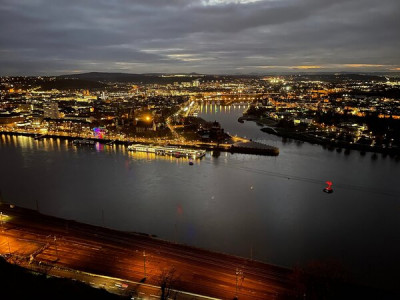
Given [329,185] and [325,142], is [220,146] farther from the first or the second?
[329,185]

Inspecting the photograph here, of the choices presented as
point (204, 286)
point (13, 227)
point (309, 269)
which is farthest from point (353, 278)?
point (13, 227)

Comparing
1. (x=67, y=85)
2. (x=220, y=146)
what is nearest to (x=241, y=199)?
(x=220, y=146)

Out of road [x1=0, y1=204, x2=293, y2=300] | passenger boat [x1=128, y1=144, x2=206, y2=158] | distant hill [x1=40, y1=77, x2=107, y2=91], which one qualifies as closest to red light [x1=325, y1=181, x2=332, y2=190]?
road [x1=0, y1=204, x2=293, y2=300]

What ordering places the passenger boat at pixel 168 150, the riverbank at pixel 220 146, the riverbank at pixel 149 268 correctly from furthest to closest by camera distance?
1. the riverbank at pixel 220 146
2. the passenger boat at pixel 168 150
3. the riverbank at pixel 149 268

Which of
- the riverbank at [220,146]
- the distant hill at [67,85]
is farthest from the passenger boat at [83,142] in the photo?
the distant hill at [67,85]

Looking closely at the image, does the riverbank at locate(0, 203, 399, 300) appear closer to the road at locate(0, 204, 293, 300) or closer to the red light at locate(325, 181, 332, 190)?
the road at locate(0, 204, 293, 300)

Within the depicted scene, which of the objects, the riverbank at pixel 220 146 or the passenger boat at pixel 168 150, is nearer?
the passenger boat at pixel 168 150

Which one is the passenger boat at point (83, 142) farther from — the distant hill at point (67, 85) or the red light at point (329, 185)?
the distant hill at point (67, 85)
